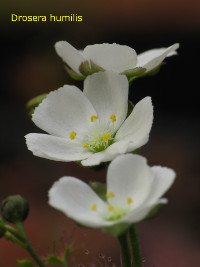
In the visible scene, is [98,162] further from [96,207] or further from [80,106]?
[80,106]

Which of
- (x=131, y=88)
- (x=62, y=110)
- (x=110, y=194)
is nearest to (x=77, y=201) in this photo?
(x=110, y=194)

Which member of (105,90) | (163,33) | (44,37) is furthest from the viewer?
(44,37)

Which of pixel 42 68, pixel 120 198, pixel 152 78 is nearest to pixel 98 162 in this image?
pixel 120 198

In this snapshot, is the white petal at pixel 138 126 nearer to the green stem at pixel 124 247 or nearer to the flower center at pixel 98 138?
the flower center at pixel 98 138

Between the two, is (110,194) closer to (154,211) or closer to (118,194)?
(118,194)

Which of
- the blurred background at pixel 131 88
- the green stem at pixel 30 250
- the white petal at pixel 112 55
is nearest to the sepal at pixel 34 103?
the white petal at pixel 112 55

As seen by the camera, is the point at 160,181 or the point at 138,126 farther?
the point at 138,126
